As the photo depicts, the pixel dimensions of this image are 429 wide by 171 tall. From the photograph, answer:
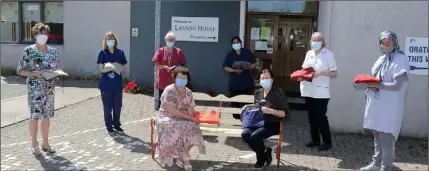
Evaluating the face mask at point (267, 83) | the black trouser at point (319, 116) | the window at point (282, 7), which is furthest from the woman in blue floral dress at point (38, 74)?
the window at point (282, 7)

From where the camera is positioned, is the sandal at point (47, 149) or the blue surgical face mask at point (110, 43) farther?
the blue surgical face mask at point (110, 43)

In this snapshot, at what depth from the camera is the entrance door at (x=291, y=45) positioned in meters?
11.4

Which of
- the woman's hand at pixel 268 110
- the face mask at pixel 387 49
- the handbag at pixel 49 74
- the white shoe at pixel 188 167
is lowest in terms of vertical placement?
the white shoe at pixel 188 167

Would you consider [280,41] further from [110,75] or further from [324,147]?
[110,75]

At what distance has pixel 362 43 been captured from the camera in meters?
6.93

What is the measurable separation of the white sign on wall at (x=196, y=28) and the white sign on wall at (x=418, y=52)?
4888mm

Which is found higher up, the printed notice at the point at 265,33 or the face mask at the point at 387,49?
the printed notice at the point at 265,33

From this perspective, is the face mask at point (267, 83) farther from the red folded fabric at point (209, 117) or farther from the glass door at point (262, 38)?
the glass door at point (262, 38)

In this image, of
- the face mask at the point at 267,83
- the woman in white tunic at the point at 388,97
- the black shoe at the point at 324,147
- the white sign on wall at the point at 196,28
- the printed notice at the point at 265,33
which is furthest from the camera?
the printed notice at the point at 265,33

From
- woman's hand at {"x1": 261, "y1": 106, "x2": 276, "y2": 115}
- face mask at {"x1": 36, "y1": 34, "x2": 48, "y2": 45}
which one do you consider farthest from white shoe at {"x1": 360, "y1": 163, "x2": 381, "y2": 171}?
face mask at {"x1": 36, "y1": 34, "x2": 48, "y2": 45}

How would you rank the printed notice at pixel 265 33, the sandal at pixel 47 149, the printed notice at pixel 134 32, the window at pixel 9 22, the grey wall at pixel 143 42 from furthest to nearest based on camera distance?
the window at pixel 9 22 → the printed notice at pixel 134 32 → the grey wall at pixel 143 42 → the printed notice at pixel 265 33 → the sandal at pixel 47 149

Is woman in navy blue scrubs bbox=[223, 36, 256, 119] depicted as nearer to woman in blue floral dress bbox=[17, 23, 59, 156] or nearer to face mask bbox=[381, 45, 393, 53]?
face mask bbox=[381, 45, 393, 53]

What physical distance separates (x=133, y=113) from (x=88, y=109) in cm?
102

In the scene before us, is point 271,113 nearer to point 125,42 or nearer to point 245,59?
point 245,59
